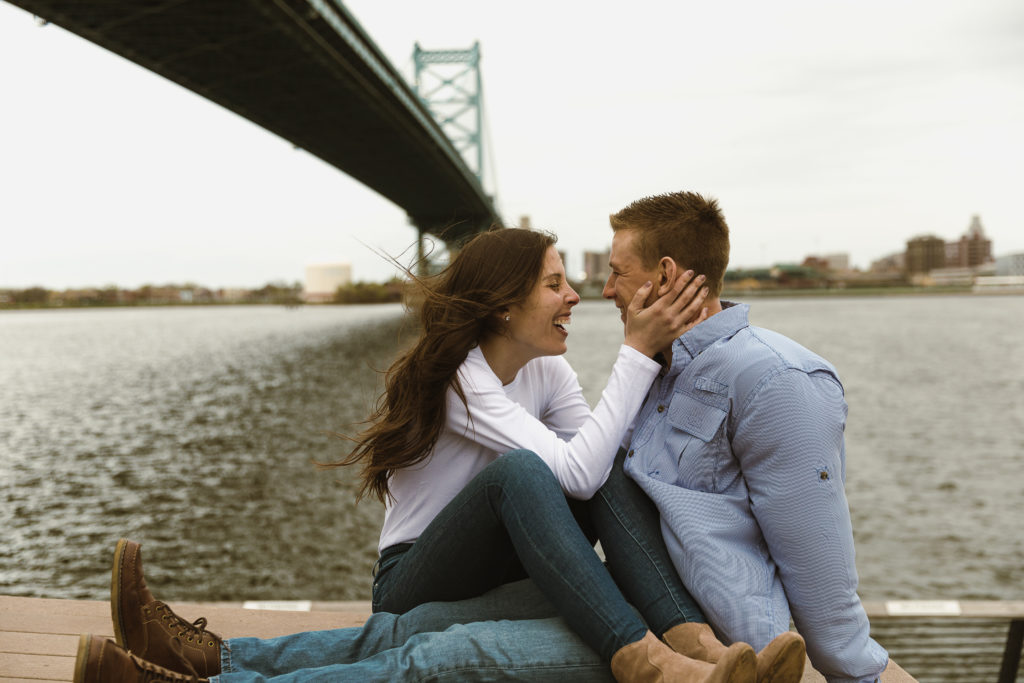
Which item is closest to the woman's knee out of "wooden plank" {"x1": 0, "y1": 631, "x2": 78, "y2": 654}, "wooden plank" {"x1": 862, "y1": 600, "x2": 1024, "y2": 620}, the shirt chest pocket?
the shirt chest pocket

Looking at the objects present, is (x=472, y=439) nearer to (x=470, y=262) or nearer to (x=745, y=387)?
(x=470, y=262)

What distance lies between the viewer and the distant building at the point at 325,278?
264ft

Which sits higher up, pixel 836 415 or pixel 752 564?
pixel 836 415

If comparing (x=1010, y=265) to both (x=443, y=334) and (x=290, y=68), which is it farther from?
(x=443, y=334)

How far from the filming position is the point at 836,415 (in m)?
1.56

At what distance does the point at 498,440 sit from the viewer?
198cm

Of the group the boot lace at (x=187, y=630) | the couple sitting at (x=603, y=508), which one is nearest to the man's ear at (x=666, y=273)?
the couple sitting at (x=603, y=508)

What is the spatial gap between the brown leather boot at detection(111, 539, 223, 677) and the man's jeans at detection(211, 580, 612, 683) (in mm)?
57

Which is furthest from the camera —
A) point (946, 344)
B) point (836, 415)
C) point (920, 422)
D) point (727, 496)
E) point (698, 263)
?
point (946, 344)

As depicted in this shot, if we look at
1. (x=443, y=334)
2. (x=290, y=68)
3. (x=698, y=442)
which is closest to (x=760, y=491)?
(x=698, y=442)

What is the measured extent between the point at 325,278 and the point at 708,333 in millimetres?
82470

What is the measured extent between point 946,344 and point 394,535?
3765cm

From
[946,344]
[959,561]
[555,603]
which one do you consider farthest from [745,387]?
[946,344]

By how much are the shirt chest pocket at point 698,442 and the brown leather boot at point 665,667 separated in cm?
35
